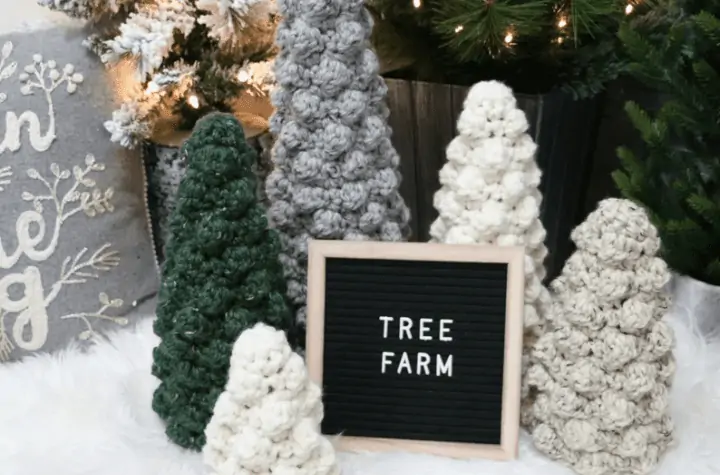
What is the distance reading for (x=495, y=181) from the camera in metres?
0.86

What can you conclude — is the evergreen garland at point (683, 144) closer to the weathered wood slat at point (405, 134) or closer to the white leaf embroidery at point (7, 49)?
the weathered wood slat at point (405, 134)

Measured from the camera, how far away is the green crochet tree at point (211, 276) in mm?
800

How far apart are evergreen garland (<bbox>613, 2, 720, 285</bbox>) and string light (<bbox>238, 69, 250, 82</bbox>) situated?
1.68ft

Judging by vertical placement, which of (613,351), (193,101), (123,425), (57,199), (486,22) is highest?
(486,22)

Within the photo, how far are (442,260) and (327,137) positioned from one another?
0.62 feet

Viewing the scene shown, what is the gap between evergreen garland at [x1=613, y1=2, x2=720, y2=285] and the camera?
1.02m

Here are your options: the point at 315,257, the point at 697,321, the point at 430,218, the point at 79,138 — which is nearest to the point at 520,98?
the point at 430,218

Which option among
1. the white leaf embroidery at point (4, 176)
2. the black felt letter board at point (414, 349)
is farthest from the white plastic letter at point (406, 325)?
the white leaf embroidery at point (4, 176)

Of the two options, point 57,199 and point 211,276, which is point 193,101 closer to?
point 57,199

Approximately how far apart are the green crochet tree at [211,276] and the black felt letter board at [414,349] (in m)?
0.08

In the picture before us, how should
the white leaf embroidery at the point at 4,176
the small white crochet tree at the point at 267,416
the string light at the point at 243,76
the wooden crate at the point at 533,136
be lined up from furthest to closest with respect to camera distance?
the wooden crate at the point at 533,136 < the string light at the point at 243,76 < the white leaf embroidery at the point at 4,176 < the small white crochet tree at the point at 267,416

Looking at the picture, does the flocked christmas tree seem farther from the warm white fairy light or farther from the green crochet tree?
the green crochet tree

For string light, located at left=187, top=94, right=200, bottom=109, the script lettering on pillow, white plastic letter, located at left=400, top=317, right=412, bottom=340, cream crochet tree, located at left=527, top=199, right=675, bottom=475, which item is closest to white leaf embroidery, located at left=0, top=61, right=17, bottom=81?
the script lettering on pillow

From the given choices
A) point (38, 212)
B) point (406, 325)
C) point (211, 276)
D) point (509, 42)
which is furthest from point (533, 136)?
point (38, 212)
